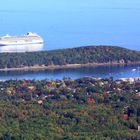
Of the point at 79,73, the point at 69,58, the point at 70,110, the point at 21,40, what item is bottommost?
the point at 70,110

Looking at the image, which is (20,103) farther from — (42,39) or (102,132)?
(42,39)

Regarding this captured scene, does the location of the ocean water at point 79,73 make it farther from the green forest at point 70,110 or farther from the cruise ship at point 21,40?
the cruise ship at point 21,40

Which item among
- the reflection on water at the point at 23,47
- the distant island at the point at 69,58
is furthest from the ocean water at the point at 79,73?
the reflection on water at the point at 23,47

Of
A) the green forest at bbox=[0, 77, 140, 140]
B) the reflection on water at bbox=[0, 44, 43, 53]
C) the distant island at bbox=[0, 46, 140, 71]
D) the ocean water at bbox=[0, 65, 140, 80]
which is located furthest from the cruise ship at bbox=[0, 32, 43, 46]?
the green forest at bbox=[0, 77, 140, 140]

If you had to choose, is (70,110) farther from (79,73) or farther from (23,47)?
(23,47)

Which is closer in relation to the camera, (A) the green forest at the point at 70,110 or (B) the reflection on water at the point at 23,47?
(A) the green forest at the point at 70,110

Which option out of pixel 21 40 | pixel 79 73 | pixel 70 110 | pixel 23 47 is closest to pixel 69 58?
pixel 79 73
